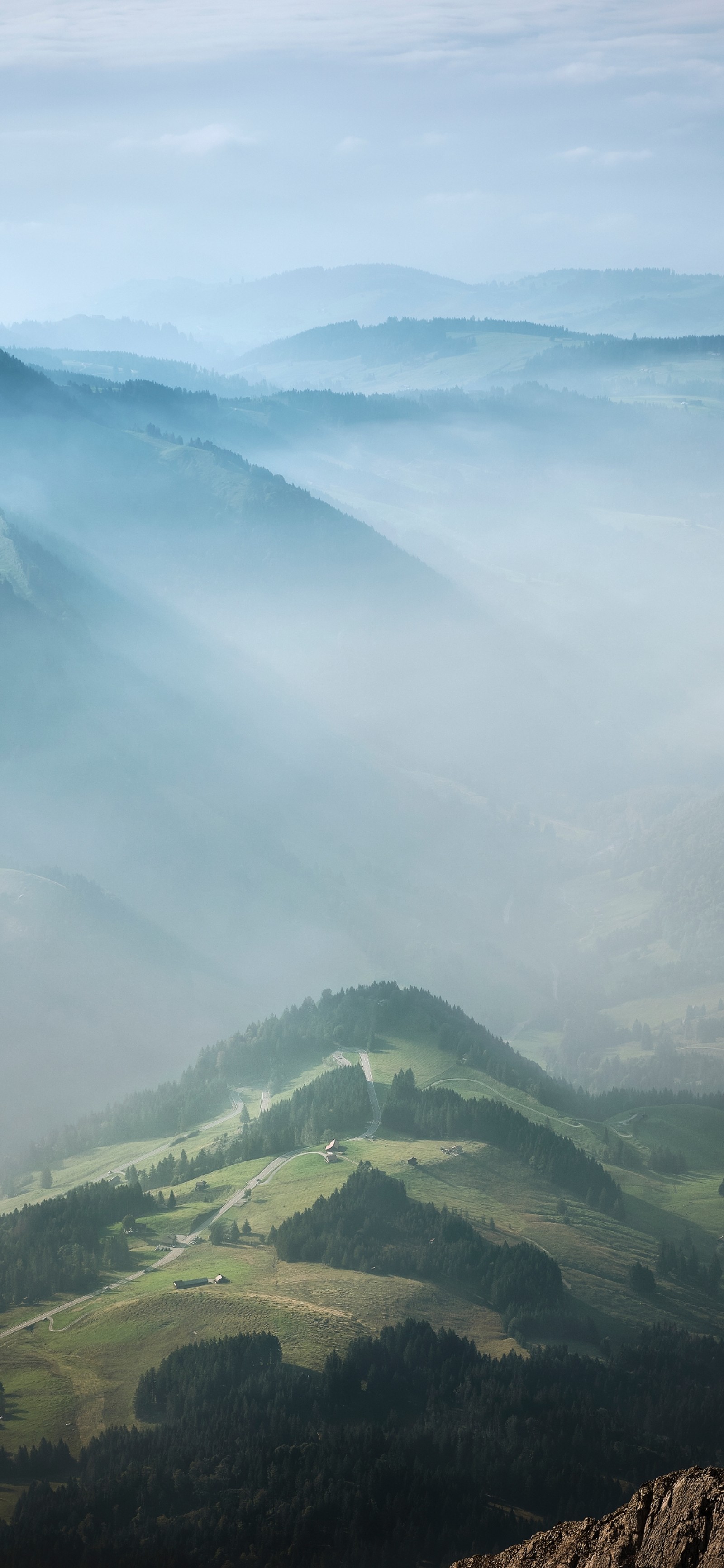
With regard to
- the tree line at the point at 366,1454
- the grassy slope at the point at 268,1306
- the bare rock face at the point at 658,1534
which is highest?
the bare rock face at the point at 658,1534

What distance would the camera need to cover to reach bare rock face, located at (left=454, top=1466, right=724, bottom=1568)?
26375mm

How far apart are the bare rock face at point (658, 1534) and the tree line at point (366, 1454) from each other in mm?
109166

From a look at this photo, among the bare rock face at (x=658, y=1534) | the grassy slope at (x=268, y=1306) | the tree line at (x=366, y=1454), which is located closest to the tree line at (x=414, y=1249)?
the grassy slope at (x=268, y=1306)

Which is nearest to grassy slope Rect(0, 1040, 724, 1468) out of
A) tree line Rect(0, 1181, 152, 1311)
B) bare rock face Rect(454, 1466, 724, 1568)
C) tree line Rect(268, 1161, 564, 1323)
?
tree line Rect(268, 1161, 564, 1323)

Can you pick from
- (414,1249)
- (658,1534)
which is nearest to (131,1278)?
(414,1249)

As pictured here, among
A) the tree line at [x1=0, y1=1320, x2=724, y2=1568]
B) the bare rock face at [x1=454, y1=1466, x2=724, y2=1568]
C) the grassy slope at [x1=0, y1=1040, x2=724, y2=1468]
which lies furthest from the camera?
the grassy slope at [x1=0, y1=1040, x2=724, y2=1468]

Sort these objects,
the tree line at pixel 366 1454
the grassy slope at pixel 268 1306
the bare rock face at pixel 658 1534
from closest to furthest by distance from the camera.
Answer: the bare rock face at pixel 658 1534
the tree line at pixel 366 1454
the grassy slope at pixel 268 1306

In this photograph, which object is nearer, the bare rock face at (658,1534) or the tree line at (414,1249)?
the bare rock face at (658,1534)

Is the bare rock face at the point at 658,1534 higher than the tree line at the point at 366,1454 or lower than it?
higher

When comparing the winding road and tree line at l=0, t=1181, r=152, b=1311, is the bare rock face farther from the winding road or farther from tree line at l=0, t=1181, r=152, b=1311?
tree line at l=0, t=1181, r=152, b=1311

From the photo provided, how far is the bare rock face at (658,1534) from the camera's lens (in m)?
26.4

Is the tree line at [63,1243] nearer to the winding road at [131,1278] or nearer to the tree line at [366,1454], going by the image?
Answer: the winding road at [131,1278]

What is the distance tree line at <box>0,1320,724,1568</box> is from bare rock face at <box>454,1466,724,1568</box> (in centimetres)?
10917

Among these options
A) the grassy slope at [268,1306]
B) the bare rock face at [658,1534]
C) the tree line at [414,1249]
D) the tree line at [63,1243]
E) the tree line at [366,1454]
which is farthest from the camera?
the tree line at [414,1249]
